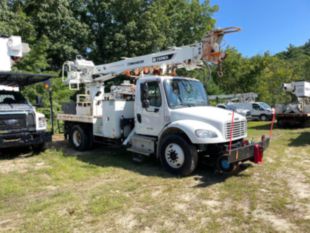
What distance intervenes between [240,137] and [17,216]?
463 centimetres

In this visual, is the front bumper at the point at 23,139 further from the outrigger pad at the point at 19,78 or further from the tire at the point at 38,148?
the outrigger pad at the point at 19,78

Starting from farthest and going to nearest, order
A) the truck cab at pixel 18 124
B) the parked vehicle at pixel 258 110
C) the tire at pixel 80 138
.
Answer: the parked vehicle at pixel 258 110
the tire at pixel 80 138
the truck cab at pixel 18 124

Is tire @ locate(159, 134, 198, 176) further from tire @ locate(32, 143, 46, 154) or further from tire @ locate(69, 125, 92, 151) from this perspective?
tire @ locate(32, 143, 46, 154)

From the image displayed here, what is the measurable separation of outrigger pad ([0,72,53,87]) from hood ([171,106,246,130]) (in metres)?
4.51

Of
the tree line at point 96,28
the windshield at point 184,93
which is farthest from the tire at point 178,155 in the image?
the tree line at point 96,28

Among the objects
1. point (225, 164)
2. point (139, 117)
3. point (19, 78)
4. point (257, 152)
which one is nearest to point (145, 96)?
point (139, 117)

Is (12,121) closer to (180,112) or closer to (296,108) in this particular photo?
(180,112)

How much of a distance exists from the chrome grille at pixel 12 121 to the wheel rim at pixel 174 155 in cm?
420

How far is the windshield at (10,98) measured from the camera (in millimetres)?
8164

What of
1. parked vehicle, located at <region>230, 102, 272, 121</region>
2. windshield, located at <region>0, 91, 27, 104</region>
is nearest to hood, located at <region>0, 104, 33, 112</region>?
windshield, located at <region>0, 91, 27, 104</region>

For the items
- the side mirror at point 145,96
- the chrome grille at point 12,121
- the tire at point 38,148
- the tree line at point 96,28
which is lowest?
the tire at point 38,148

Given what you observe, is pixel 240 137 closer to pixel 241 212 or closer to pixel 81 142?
pixel 241 212

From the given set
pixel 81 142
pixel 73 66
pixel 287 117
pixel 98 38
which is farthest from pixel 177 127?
pixel 98 38

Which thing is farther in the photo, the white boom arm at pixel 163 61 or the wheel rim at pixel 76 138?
the wheel rim at pixel 76 138
